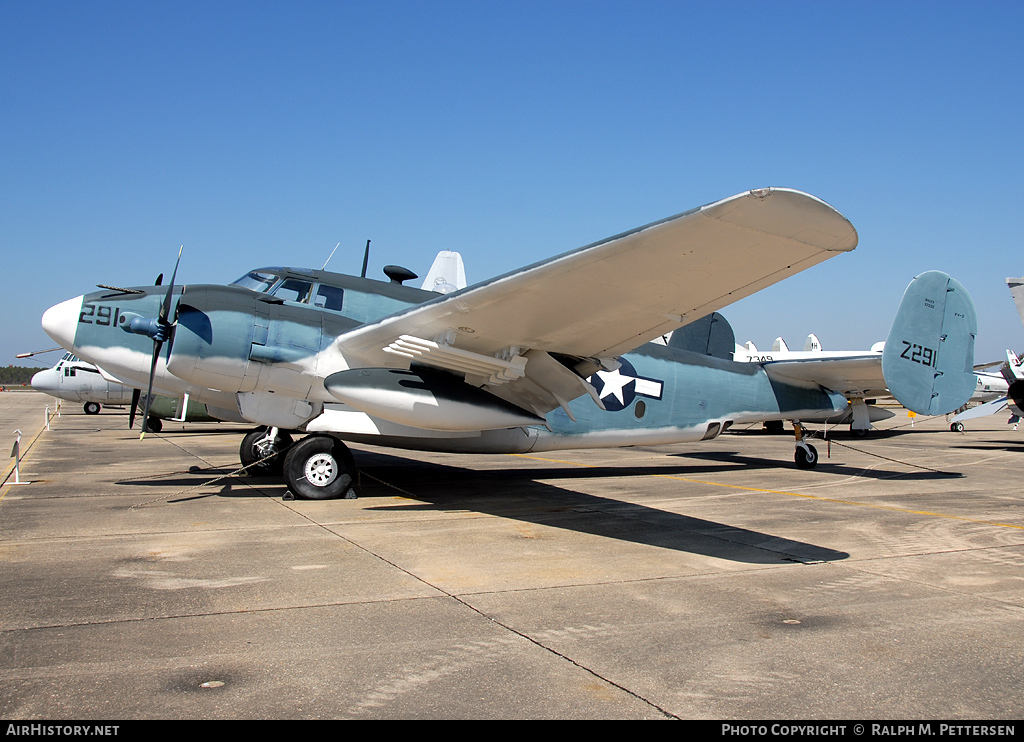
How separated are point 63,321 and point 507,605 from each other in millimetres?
7576

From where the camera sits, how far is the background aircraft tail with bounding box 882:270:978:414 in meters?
12.0

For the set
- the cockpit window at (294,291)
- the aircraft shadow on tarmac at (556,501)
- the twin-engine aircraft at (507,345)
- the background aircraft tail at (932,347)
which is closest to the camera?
the twin-engine aircraft at (507,345)

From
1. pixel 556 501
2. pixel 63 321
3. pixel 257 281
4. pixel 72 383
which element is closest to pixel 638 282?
pixel 556 501

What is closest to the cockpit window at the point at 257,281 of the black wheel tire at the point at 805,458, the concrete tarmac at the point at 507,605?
the concrete tarmac at the point at 507,605

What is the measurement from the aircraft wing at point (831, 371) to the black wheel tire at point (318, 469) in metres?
8.32

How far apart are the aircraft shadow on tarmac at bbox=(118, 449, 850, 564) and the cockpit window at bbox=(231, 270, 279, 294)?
3011mm

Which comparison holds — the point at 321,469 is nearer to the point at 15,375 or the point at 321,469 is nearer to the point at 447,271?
the point at 447,271

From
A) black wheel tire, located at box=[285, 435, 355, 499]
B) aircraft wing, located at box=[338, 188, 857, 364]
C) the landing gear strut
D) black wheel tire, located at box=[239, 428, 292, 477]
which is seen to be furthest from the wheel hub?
the landing gear strut

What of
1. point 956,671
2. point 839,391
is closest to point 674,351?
point 839,391

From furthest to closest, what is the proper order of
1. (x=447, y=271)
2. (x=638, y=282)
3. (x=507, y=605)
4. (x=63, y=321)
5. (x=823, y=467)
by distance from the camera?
(x=447, y=271)
(x=823, y=467)
(x=63, y=321)
(x=638, y=282)
(x=507, y=605)

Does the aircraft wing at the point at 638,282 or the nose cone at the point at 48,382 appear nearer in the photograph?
A: the aircraft wing at the point at 638,282

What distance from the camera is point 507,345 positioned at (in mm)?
8555

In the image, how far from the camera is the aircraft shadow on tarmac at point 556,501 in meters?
7.26

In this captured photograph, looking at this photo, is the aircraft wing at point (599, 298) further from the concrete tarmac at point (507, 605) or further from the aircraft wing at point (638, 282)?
the concrete tarmac at point (507, 605)
